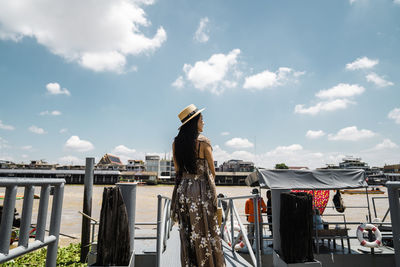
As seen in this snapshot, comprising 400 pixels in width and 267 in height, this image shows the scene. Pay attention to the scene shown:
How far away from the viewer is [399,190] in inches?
64.5

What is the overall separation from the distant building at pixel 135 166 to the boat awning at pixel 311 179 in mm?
84429

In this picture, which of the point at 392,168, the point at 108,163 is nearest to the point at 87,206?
the point at 108,163

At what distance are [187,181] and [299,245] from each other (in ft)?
6.61

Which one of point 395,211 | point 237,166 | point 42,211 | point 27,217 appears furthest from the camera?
point 237,166

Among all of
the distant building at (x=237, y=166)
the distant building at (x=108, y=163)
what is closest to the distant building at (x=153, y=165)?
the distant building at (x=108, y=163)

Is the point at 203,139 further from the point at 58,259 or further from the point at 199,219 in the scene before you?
the point at 58,259

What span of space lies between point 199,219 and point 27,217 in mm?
1474

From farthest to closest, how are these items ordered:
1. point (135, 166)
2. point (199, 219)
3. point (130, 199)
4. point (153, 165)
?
point (135, 166) < point (153, 165) < point (130, 199) < point (199, 219)

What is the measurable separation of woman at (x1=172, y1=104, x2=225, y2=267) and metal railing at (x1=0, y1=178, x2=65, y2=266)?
1169 millimetres

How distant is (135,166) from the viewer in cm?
9044

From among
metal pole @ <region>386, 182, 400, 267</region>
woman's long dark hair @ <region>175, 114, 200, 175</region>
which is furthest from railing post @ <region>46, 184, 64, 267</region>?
metal pole @ <region>386, 182, 400, 267</region>

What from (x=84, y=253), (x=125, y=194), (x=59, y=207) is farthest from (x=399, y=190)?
(x=84, y=253)

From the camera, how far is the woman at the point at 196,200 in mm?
2262

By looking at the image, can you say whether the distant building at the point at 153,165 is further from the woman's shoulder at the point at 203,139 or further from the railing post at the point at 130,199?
the woman's shoulder at the point at 203,139
